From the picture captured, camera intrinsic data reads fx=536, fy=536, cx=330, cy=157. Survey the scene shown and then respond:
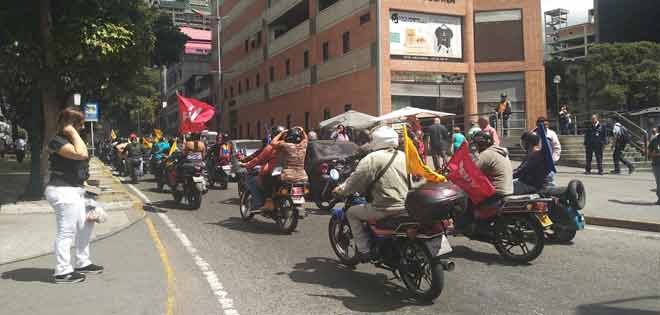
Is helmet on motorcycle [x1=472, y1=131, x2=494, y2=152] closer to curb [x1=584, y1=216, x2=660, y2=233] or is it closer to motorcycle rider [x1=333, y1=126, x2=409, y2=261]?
motorcycle rider [x1=333, y1=126, x2=409, y2=261]

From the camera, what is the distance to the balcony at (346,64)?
2750cm

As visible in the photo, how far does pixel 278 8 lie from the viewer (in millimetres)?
39812

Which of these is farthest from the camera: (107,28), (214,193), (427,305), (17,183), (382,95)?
(382,95)

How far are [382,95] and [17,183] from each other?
1599cm

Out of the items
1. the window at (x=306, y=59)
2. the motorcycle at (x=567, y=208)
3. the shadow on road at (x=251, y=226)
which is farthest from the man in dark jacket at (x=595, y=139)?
the window at (x=306, y=59)

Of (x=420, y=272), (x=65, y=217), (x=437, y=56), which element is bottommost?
(x=420, y=272)

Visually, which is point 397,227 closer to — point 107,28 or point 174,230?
point 174,230

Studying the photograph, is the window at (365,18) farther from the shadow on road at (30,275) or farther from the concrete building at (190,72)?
the concrete building at (190,72)

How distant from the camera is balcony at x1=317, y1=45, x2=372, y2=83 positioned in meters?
27.5

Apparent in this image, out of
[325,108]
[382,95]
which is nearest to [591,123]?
[382,95]

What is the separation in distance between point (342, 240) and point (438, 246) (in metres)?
1.75

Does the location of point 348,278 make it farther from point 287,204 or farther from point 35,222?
point 35,222

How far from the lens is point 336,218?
21.3ft

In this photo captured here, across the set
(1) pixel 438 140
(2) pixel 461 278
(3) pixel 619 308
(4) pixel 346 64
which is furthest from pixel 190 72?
(3) pixel 619 308
